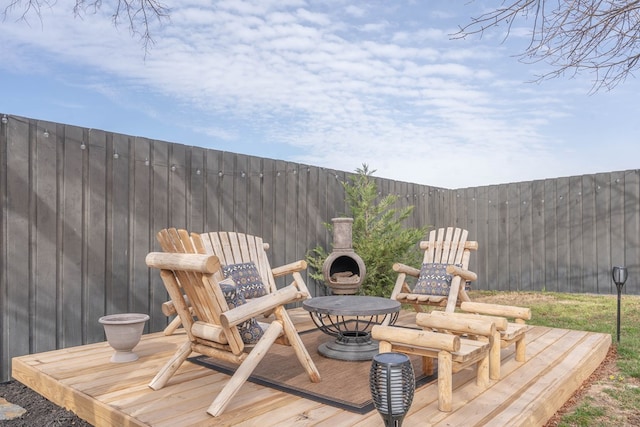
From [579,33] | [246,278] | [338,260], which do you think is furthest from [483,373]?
[338,260]

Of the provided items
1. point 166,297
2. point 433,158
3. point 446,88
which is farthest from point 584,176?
point 166,297

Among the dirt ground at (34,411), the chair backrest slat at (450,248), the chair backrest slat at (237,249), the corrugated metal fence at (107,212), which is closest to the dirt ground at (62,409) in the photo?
the dirt ground at (34,411)

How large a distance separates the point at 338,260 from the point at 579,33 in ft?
11.4

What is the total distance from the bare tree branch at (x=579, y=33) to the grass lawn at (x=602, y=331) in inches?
86.4

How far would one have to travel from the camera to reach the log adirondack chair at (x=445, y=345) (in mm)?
2203

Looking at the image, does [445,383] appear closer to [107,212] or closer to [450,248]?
[450,248]

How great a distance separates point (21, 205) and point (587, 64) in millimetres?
4292

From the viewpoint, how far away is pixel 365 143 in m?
7.07

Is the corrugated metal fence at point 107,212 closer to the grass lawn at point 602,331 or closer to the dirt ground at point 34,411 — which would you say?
the dirt ground at point 34,411

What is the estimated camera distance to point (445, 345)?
2182mm

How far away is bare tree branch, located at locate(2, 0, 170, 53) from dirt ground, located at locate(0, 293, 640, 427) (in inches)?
104

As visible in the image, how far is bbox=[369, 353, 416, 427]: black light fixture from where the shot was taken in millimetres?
1483

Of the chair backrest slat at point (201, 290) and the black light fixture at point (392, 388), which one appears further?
the chair backrest slat at point (201, 290)

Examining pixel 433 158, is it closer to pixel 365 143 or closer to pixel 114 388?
pixel 365 143
